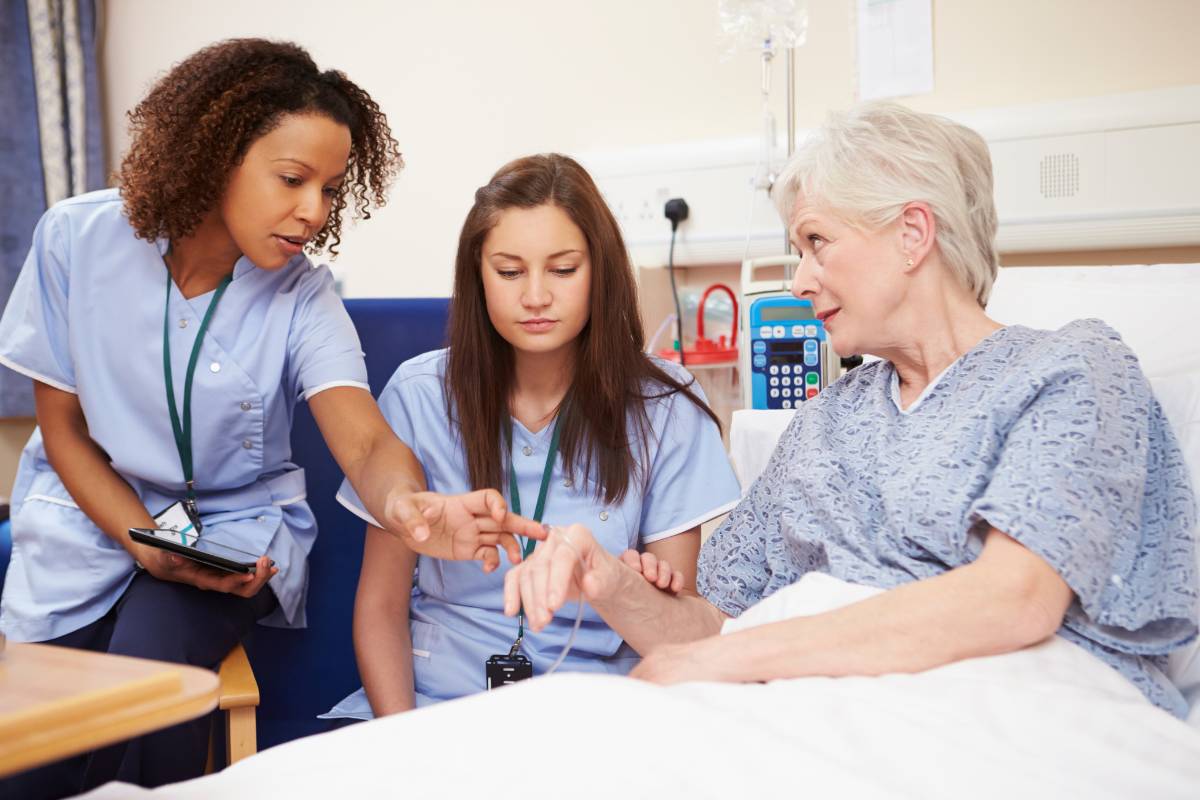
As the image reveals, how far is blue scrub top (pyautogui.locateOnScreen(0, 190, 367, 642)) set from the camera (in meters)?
1.70

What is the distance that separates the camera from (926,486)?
4.09ft

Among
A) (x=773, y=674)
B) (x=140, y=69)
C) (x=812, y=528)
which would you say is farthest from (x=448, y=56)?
(x=773, y=674)

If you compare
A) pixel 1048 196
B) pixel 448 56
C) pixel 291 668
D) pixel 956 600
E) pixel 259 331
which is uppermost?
pixel 448 56

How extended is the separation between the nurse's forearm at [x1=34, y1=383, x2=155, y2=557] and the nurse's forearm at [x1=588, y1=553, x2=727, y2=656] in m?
0.74

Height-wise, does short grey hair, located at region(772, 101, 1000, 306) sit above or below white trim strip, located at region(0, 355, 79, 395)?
above

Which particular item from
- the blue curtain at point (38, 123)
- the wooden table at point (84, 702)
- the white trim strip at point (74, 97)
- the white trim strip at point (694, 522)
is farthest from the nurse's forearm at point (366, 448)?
the white trim strip at point (74, 97)

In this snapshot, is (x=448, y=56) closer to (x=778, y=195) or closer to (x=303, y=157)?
(x=303, y=157)

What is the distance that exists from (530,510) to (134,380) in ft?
2.10

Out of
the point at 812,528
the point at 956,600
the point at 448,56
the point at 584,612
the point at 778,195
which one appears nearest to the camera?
the point at 956,600

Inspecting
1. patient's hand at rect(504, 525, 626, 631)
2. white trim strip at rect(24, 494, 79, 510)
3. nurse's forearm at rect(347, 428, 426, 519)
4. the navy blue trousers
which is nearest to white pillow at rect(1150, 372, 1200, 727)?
patient's hand at rect(504, 525, 626, 631)

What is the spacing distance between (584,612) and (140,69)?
2.97 meters

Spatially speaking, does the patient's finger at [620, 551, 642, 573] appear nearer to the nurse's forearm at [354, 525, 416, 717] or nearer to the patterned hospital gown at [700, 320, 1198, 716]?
the patterned hospital gown at [700, 320, 1198, 716]

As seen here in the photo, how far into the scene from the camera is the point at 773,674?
1135 millimetres

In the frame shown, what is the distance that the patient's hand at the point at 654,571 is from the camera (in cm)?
148
